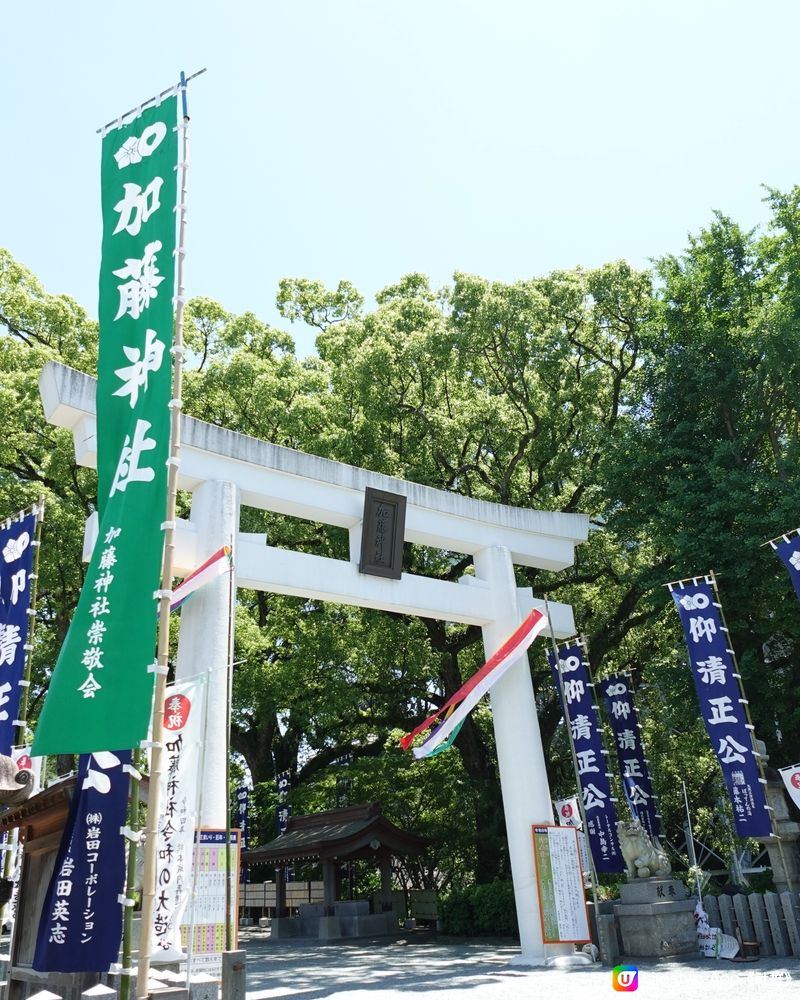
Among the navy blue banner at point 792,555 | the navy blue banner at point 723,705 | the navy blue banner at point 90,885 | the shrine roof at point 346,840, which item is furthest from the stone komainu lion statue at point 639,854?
the navy blue banner at point 90,885

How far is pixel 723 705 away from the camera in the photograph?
9.99m

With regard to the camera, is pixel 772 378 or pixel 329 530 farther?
pixel 329 530

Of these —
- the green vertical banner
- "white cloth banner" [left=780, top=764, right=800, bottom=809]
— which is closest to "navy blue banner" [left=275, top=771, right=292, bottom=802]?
"white cloth banner" [left=780, top=764, right=800, bottom=809]

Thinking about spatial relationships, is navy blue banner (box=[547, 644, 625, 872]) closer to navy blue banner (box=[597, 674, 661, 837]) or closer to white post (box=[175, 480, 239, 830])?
navy blue banner (box=[597, 674, 661, 837])

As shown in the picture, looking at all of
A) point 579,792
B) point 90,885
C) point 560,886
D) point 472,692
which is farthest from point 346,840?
point 90,885

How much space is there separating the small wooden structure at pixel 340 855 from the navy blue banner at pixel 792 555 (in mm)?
9929

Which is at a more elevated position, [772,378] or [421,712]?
[772,378]

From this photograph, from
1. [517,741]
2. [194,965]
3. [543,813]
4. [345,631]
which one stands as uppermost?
[345,631]

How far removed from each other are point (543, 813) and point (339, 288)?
14200mm

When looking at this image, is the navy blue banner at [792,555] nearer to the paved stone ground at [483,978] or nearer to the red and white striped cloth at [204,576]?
the paved stone ground at [483,978]

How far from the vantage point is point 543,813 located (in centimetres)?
1107

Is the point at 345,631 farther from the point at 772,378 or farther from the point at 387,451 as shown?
the point at 772,378

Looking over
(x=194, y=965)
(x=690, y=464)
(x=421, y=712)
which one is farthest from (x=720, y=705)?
(x=421, y=712)

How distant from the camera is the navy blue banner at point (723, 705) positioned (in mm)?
9430
